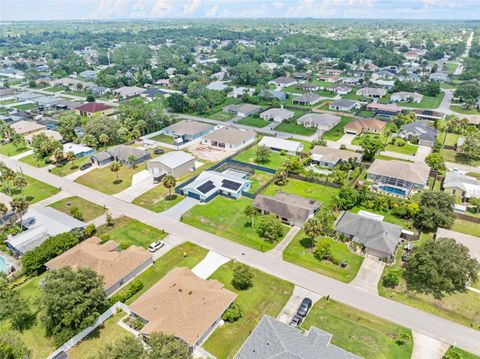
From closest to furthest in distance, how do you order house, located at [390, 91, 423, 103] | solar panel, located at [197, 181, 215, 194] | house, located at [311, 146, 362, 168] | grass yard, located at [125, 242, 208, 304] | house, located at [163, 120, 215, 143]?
grass yard, located at [125, 242, 208, 304] < solar panel, located at [197, 181, 215, 194] < house, located at [311, 146, 362, 168] < house, located at [163, 120, 215, 143] < house, located at [390, 91, 423, 103]

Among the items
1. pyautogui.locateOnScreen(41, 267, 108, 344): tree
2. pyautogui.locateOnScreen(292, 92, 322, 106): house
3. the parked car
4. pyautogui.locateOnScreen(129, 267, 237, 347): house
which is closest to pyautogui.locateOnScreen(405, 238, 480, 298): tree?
pyautogui.locateOnScreen(129, 267, 237, 347): house

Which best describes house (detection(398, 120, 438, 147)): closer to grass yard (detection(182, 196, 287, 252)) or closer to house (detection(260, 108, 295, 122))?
house (detection(260, 108, 295, 122))

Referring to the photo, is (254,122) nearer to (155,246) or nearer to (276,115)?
(276,115)

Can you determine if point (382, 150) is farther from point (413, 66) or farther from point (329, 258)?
point (413, 66)

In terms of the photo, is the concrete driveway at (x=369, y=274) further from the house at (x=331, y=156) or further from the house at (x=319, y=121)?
the house at (x=319, y=121)

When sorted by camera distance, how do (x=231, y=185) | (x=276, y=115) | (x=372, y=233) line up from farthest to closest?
1. (x=276, y=115)
2. (x=231, y=185)
3. (x=372, y=233)

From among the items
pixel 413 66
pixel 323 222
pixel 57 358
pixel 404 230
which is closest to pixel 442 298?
pixel 404 230

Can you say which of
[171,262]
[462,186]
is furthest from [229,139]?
[462,186]
